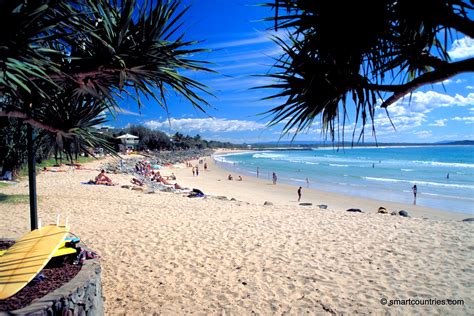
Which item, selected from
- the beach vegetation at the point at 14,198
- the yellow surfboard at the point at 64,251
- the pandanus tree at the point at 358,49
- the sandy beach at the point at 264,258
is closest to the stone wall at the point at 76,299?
the yellow surfboard at the point at 64,251

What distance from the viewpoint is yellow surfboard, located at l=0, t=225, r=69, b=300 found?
96.7 inches

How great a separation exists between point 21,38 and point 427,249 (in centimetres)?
696

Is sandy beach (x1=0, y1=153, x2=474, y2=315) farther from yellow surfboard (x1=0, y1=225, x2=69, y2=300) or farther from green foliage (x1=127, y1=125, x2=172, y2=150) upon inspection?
green foliage (x1=127, y1=125, x2=172, y2=150)

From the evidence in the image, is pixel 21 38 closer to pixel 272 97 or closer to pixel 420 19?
pixel 272 97

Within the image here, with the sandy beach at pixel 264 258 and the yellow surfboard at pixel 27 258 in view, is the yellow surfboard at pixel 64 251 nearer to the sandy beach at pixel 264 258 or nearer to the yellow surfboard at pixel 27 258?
the yellow surfboard at pixel 27 258

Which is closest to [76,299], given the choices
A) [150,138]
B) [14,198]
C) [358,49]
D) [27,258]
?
[27,258]

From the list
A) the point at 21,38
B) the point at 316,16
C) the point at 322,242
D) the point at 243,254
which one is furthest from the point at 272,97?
the point at 322,242

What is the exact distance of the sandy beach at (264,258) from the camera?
383cm

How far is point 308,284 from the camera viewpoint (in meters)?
4.30

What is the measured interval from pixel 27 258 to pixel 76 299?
69 centimetres

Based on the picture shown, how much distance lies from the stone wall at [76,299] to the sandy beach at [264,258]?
0.85 meters

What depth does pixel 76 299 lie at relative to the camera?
8.14ft

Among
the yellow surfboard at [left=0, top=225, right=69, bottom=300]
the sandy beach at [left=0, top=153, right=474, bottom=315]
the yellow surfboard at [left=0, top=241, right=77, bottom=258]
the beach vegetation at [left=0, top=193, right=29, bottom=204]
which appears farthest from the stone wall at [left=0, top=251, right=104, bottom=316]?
the beach vegetation at [left=0, top=193, right=29, bottom=204]

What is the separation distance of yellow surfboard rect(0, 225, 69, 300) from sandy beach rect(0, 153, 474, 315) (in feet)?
3.63
